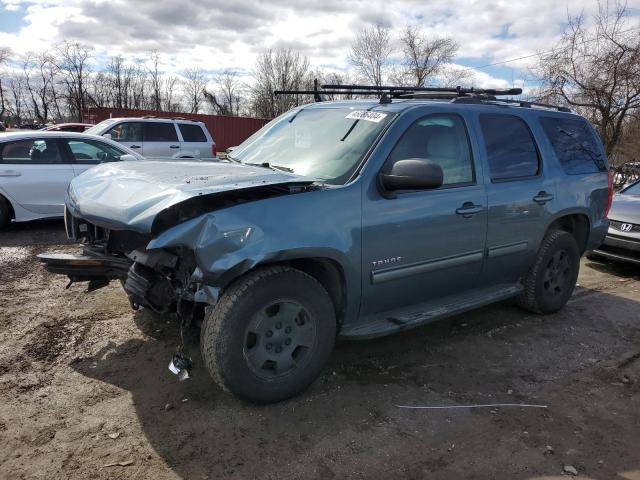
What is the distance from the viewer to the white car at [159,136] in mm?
13141

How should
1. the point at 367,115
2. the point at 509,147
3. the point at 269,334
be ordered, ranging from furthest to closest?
the point at 509,147 < the point at 367,115 < the point at 269,334

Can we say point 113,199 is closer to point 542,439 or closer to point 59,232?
point 542,439

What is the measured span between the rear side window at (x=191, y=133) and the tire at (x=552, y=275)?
10.9 meters

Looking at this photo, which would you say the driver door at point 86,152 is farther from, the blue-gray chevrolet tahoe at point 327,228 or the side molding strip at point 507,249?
the side molding strip at point 507,249

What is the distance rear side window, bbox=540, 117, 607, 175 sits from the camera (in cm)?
487

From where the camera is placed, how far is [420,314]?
3.72m

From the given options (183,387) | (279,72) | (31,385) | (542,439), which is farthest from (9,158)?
(279,72)

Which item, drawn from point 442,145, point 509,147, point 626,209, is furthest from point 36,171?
point 626,209

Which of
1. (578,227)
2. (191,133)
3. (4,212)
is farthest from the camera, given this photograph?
(191,133)

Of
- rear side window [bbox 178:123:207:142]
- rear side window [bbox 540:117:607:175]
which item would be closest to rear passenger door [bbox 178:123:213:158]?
rear side window [bbox 178:123:207:142]

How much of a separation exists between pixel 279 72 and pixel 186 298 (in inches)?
1902

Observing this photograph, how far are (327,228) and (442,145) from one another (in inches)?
53.7

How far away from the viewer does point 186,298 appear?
293 centimetres

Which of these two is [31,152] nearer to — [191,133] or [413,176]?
[191,133]
